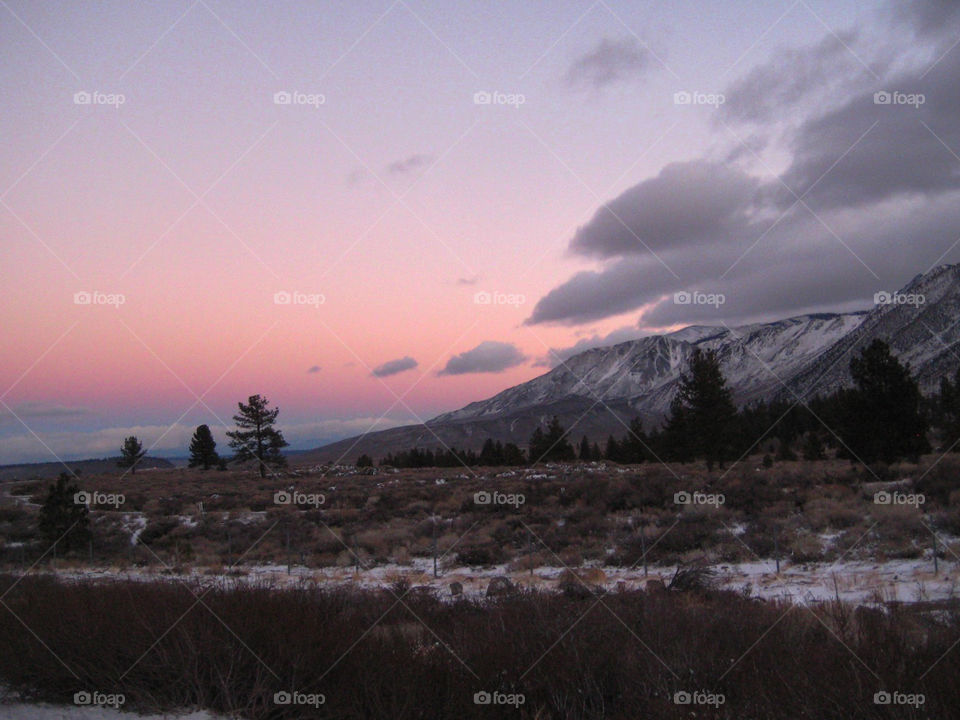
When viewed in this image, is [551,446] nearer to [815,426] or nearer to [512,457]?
[512,457]

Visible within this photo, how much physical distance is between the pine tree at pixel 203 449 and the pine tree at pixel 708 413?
44.3m

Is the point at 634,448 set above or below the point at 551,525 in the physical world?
above

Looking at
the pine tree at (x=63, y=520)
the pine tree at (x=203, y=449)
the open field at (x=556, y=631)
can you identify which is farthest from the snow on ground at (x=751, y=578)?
the pine tree at (x=203, y=449)

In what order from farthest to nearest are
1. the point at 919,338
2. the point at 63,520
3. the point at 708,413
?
the point at 919,338, the point at 708,413, the point at 63,520

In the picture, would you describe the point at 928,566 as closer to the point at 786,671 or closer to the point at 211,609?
the point at 786,671

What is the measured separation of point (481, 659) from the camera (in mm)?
6008

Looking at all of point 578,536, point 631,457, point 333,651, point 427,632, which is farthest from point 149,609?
point 631,457

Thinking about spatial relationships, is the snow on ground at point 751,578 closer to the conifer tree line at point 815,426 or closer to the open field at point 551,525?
the open field at point 551,525

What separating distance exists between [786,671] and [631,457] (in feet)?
184

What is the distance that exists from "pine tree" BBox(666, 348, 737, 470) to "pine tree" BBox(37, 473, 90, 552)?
32.1 metres

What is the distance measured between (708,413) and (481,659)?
3501cm

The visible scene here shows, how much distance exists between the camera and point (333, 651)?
598cm

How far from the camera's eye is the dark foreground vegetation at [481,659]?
517 cm

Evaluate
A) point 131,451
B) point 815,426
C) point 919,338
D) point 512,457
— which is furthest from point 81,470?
point 919,338
